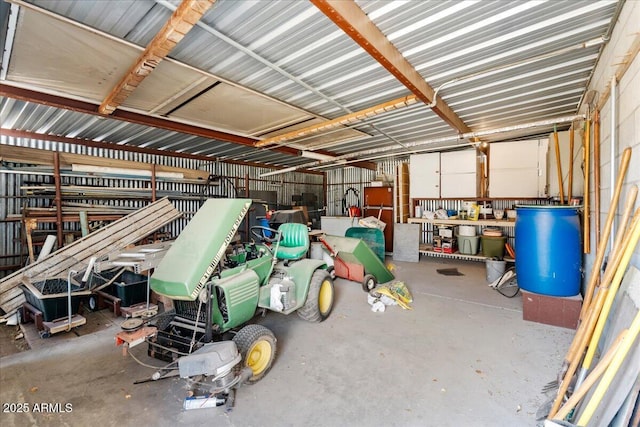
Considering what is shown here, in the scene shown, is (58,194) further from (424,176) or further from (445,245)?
(445,245)

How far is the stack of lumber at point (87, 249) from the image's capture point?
136 inches

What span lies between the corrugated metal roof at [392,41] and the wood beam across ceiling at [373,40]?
6cm

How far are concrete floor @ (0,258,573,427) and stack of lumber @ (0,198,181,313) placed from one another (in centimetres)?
91

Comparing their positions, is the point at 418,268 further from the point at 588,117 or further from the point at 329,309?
the point at 588,117

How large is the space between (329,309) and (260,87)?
9.59 feet

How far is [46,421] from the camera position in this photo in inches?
73.0

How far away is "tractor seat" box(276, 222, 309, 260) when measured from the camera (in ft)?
11.2

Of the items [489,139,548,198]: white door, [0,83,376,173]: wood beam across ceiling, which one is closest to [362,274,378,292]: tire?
[0,83,376,173]: wood beam across ceiling

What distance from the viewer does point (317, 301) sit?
3.25 m

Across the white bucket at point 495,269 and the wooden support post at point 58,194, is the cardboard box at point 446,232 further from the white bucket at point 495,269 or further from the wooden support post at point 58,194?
the wooden support post at point 58,194

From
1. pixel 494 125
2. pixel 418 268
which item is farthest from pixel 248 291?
pixel 494 125

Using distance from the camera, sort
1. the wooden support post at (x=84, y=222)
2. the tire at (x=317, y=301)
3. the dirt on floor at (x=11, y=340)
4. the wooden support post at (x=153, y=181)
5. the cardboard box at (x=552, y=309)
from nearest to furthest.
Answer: the dirt on floor at (x=11, y=340), the cardboard box at (x=552, y=309), the tire at (x=317, y=301), the wooden support post at (x=84, y=222), the wooden support post at (x=153, y=181)

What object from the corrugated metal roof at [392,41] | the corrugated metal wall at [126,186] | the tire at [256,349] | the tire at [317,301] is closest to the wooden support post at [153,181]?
the corrugated metal wall at [126,186]

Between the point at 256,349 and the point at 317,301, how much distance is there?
3.49 feet
